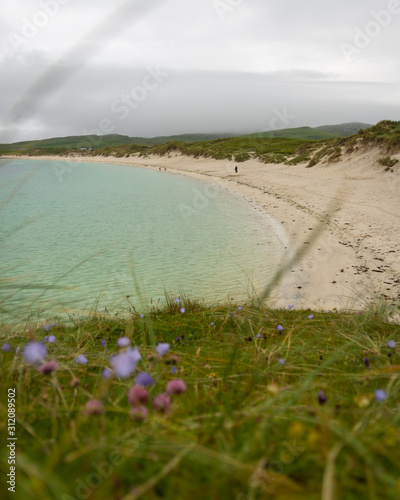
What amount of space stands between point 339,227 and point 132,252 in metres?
8.36

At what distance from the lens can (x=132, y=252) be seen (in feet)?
41.4

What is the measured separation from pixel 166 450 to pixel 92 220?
63.5 feet

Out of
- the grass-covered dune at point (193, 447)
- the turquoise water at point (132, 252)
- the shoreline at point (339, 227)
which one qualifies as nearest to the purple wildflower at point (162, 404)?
the grass-covered dune at point (193, 447)

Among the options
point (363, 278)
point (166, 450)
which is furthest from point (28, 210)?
point (166, 450)

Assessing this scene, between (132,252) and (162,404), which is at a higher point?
(162,404)

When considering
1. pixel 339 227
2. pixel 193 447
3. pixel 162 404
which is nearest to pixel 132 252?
pixel 339 227

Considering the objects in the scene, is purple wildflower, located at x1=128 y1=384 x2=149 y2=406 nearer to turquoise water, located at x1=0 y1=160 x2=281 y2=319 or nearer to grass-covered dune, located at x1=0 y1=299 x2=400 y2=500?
grass-covered dune, located at x1=0 y1=299 x2=400 y2=500

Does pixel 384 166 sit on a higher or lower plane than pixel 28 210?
higher

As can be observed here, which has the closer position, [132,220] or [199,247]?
[199,247]

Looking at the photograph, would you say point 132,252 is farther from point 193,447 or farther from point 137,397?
point 193,447

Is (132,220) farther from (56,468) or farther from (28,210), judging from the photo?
(56,468)

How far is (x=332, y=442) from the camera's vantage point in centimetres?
132

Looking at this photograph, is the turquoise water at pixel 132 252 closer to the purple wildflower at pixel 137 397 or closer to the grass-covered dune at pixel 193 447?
the grass-covered dune at pixel 193 447

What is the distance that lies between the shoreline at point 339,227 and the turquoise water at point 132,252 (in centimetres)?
113
